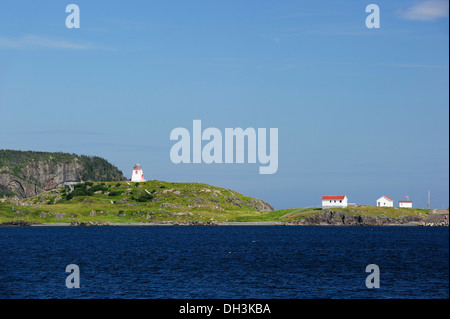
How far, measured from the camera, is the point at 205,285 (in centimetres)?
7375


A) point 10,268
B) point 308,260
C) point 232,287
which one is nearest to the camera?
point 232,287
